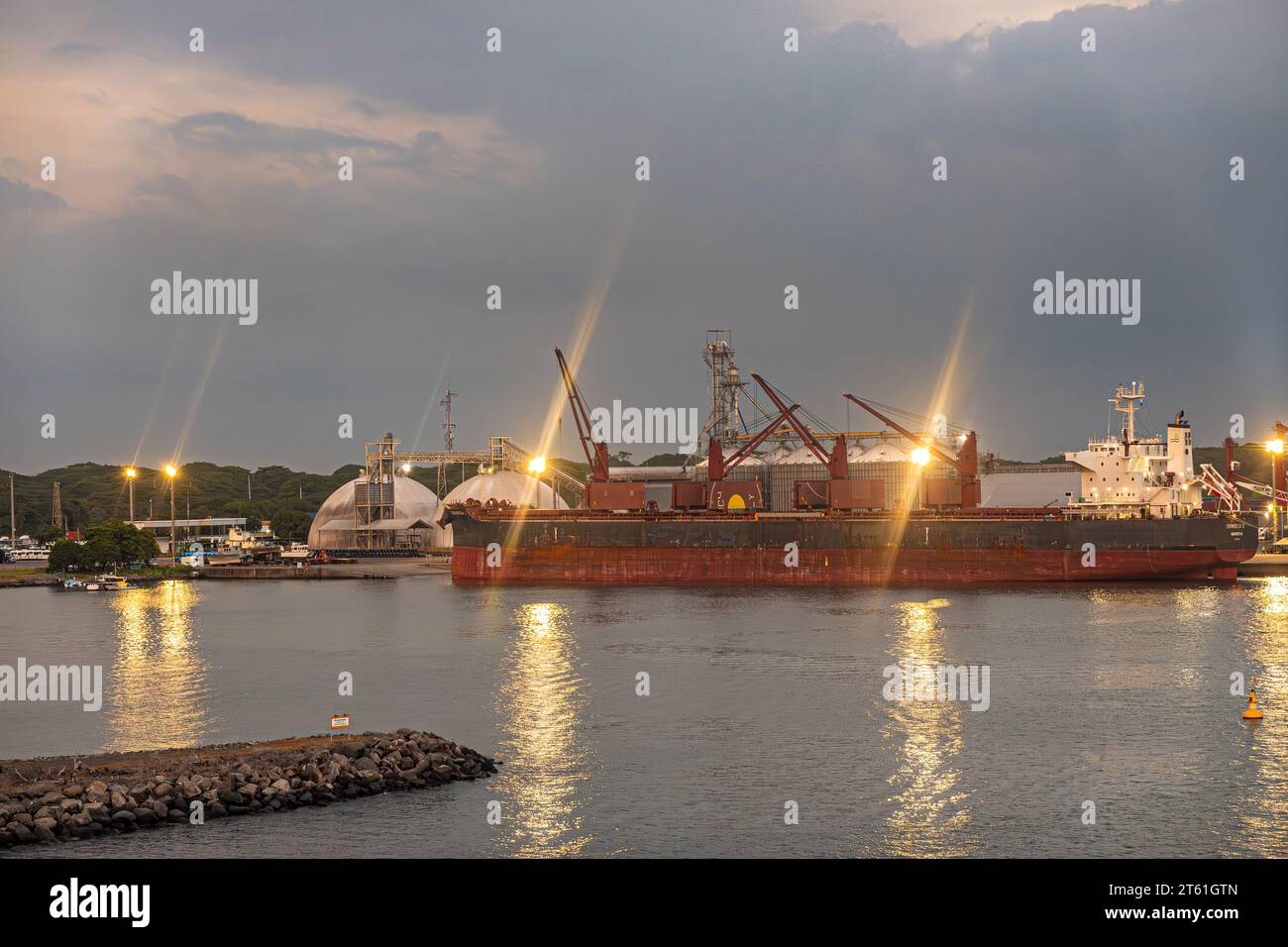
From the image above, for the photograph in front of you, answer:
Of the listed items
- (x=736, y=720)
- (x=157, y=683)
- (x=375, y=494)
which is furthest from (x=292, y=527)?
(x=736, y=720)

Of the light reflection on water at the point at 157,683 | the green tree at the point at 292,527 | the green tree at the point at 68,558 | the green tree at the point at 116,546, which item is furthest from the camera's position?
the green tree at the point at 292,527

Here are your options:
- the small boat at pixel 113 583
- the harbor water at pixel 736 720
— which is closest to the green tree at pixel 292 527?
the small boat at pixel 113 583

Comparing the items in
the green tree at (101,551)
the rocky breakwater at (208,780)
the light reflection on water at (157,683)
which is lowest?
the light reflection on water at (157,683)

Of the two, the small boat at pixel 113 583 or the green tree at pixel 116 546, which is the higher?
the green tree at pixel 116 546

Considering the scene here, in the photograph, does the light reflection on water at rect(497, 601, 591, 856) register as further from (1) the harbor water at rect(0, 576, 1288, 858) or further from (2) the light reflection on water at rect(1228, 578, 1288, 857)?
(2) the light reflection on water at rect(1228, 578, 1288, 857)

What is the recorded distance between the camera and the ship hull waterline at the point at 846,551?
213 ft

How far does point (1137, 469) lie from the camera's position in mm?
74375

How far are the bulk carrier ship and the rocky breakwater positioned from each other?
46549 millimetres

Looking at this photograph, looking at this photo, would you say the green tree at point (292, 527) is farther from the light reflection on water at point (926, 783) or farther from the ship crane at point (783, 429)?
the light reflection on water at point (926, 783)

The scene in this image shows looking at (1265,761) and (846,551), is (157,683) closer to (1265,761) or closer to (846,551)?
(1265,761)

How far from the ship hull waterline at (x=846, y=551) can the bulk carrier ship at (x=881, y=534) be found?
0.26 ft

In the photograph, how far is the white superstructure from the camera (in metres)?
73.9

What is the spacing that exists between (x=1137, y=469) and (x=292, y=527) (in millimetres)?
97601

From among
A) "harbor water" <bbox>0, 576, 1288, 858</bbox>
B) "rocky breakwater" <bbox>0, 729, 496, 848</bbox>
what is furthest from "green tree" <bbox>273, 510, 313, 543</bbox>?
"rocky breakwater" <bbox>0, 729, 496, 848</bbox>
